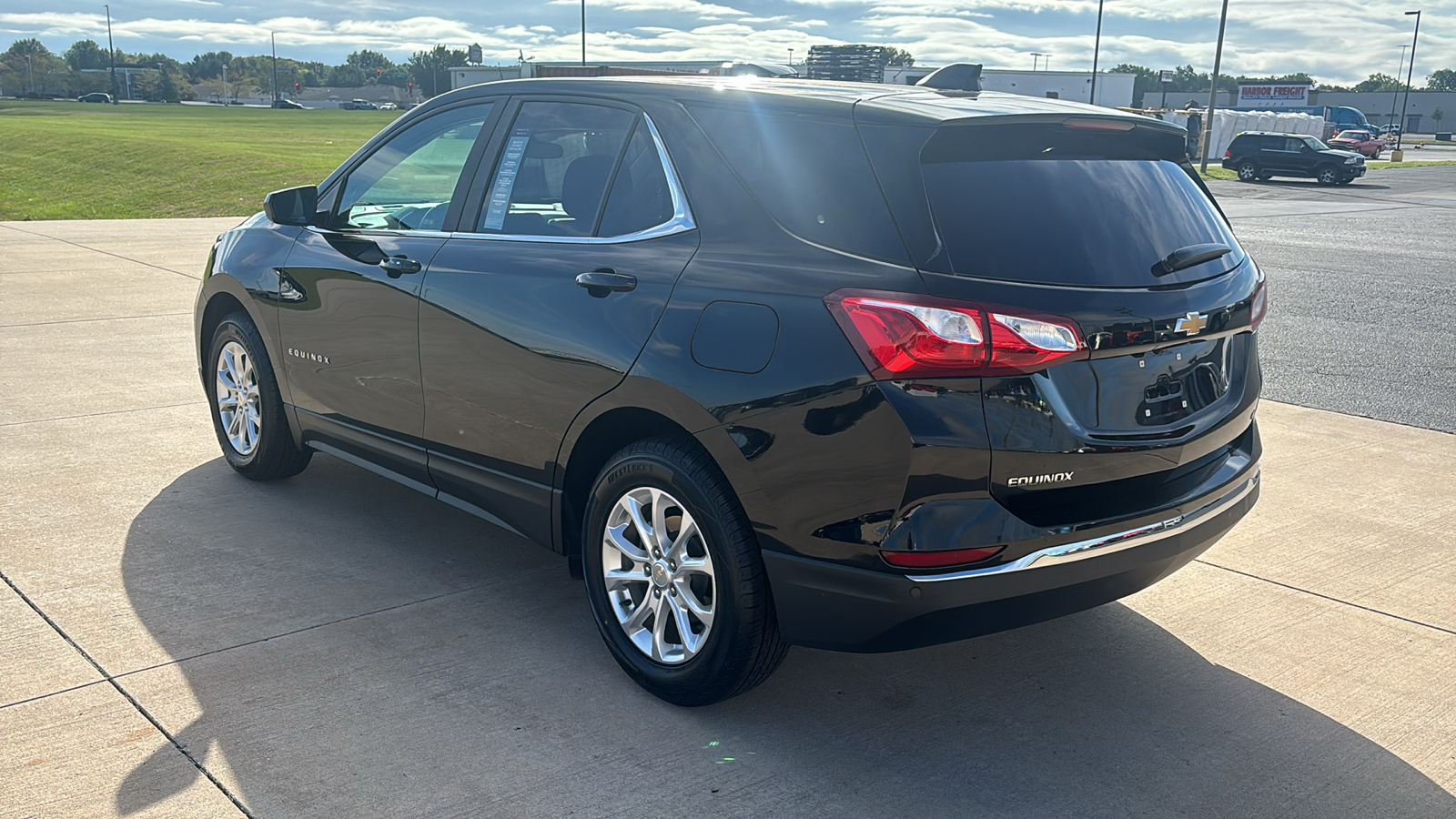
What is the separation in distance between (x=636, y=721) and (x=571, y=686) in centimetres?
29

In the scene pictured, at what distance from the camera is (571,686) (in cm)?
371

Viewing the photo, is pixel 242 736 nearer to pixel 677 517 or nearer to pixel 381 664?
pixel 381 664

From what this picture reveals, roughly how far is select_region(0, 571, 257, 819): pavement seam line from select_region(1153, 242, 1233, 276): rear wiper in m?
2.67

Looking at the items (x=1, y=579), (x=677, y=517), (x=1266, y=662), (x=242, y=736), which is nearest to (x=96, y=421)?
(x=1, y=579)

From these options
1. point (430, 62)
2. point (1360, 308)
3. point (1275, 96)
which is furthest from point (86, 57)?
point (1360, 308)

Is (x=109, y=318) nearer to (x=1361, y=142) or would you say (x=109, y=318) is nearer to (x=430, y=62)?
(x=1361, y=142)

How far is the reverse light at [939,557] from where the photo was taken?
2984 mm

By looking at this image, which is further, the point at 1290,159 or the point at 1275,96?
the point at 1275,96

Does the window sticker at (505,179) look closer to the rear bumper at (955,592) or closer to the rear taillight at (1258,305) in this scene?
the rear bumper at (955,592)

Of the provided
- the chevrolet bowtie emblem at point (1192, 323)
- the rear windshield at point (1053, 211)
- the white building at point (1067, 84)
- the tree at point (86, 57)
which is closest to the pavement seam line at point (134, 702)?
the rear windshield at point (1053, 211)

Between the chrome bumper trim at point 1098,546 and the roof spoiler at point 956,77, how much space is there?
5.13ft

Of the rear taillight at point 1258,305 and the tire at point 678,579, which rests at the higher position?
the rear taillight at point 1258,305

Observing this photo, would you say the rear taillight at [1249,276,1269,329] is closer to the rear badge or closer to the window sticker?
the rear badge

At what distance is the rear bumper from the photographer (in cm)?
302
